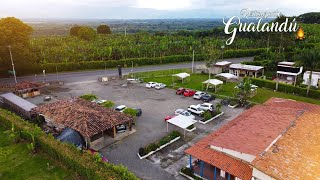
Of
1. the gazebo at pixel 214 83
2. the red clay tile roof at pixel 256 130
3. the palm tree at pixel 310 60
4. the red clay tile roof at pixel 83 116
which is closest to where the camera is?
the red clay tile roof at pixel 256 130

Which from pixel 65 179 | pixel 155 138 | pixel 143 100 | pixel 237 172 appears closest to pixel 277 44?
pixel 143 100

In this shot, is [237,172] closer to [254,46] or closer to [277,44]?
[277,44]

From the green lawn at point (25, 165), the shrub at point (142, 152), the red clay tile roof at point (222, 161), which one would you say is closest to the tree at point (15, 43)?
the green lawn at point (25, 165)

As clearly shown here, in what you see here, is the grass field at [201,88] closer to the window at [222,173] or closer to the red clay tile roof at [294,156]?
the red clay tile roof at [294,156]

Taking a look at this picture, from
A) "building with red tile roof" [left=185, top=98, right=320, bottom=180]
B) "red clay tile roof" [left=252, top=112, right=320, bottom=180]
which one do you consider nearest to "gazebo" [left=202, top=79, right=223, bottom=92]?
"building with red tile roof" [left=185, top=98, right=320, bottom=180]

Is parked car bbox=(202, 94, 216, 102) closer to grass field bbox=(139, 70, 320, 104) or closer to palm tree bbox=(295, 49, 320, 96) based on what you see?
grass field bbox=(139, 70, 320, 104)

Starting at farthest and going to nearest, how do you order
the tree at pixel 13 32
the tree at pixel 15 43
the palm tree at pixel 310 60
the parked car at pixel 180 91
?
the tree at pixel 13 32 → the tree at pixel 15 43 → the parked car at pixel 180 91 → the palm tree at pixel 310 60

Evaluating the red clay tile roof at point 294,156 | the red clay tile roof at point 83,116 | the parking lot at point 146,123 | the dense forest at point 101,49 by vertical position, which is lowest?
the parking lot at point 146,123
